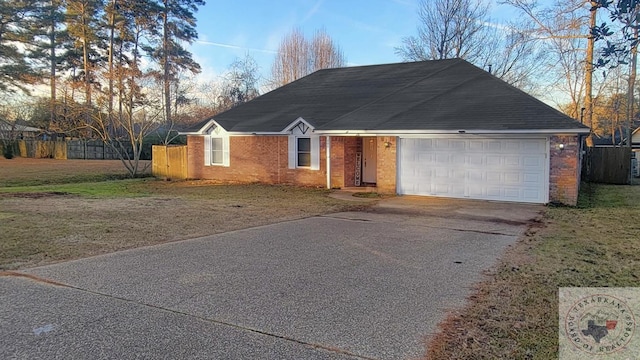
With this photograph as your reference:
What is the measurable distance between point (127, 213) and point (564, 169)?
12.3 m

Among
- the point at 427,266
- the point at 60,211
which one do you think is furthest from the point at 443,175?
the point at 60,211

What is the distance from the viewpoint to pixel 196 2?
1625 inches

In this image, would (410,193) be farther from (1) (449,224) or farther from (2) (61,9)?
(2) (61,9)

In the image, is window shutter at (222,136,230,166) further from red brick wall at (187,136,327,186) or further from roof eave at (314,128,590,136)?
roof eave at (314,128,590,136)

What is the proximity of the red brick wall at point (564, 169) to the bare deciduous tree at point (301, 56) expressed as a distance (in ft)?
98.7

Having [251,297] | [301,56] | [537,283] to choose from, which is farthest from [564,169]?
[301,56]

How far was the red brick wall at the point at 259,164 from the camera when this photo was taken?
18.7 metres

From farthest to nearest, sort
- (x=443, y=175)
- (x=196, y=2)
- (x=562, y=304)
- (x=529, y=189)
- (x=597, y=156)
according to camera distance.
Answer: (x=196, y=2) → (x=597, y=156) → (x=443, y=175) → (x=529, y=189) → (x=562, y=304)

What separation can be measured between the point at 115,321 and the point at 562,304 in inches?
183

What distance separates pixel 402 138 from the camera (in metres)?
15.7

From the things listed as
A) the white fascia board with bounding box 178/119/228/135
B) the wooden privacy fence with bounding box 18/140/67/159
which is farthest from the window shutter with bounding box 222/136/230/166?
the wooden privacy fence with bounding box 18/140/67/159

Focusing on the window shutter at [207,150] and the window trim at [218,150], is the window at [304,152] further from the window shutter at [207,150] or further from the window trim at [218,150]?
the window shutter at [207,150]

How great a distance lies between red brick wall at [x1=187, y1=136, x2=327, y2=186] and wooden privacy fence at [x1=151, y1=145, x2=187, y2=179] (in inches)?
→ 37.2

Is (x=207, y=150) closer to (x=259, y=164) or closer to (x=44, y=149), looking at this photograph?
(x=259, y=164)
